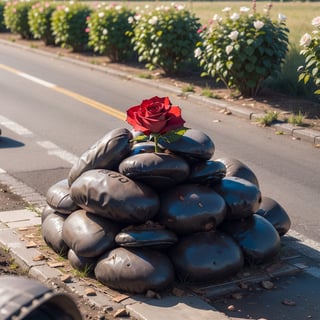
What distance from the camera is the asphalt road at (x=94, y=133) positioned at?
9078mm

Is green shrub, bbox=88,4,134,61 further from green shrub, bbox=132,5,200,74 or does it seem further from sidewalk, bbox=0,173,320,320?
sidewalk, bbox=0,173,320,320

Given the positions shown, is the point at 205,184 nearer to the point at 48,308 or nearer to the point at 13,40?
the point at 48,308

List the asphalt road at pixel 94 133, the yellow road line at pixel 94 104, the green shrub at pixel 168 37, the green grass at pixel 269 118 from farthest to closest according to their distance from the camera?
the green shrub at pixel 168 37 → the yellow road line at pixel 94 104 → the green grass at pixel 269 118 → the asphalt road at pixel 94 133

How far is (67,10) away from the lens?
2128cm

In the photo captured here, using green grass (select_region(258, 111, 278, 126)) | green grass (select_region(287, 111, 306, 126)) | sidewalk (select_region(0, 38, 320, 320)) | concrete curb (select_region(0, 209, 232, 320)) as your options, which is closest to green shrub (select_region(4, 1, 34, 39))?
green grass (select_region(258, 111, 278, 126))

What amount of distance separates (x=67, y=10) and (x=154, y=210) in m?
16.4

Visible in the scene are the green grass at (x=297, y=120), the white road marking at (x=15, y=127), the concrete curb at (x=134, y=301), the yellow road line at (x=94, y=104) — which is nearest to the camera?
the concrete curb at (x=134, y=301)

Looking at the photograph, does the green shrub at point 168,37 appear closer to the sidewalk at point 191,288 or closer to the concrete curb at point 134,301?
the sidewalk at point 191,288

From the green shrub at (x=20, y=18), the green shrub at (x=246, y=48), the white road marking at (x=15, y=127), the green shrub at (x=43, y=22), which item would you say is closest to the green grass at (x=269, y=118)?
the green shrub at (x=246, y=48)

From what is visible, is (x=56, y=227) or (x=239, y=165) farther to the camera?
(x=239, y=165)

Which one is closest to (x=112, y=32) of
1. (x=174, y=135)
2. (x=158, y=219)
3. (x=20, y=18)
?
(x=20, y=18)

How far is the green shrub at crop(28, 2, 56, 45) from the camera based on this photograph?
23062 millimetres

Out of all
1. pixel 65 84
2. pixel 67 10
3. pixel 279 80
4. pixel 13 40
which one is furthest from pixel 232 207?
pixel 13 40

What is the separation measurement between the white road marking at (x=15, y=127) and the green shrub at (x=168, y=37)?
471 cm
